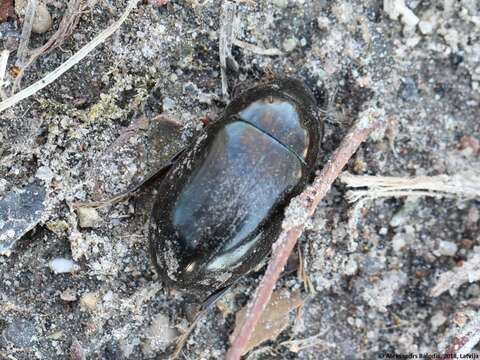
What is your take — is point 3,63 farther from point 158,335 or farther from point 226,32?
point 158,335

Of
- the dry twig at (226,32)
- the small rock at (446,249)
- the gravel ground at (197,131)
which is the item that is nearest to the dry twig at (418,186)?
the gravel ground at (197,131)

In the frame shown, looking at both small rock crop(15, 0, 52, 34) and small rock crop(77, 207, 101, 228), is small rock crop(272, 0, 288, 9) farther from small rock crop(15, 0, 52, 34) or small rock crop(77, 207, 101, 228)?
small rock crop(77, 207, 101, 228)

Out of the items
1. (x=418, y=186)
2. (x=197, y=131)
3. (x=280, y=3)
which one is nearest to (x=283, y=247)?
(x=197, y=131)

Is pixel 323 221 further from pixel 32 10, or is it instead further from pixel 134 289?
pixel 32 10

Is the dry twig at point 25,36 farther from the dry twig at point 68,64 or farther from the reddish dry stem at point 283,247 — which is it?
the reddish dry stem at point 283,247

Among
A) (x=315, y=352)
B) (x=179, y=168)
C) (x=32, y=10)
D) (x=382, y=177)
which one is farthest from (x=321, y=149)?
(x=32, y=10)

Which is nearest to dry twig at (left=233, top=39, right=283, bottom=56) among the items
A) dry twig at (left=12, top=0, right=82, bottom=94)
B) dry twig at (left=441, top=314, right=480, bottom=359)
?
dry twig at (left=12, top=0, right=82, bottom=94)

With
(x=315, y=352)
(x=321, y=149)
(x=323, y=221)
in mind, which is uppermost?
(x=321, y=149)
